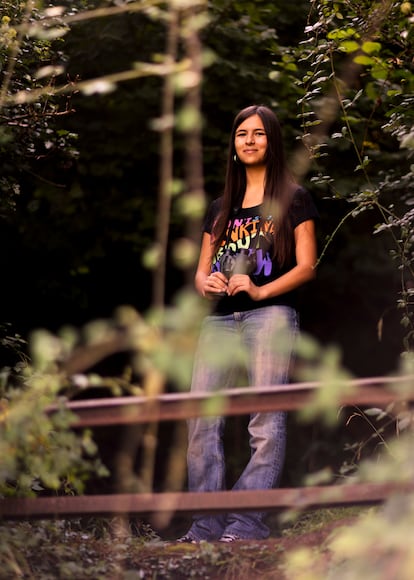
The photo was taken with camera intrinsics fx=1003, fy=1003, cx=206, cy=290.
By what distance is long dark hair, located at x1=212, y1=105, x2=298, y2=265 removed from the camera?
457 centimetres

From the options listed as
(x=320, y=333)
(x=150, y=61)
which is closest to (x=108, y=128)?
(x=150, y=61)

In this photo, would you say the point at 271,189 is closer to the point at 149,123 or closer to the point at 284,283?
the point at 284,283

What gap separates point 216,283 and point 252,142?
750 mm

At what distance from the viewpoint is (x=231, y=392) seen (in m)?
2.50

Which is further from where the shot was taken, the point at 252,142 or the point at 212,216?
the point at 212,216

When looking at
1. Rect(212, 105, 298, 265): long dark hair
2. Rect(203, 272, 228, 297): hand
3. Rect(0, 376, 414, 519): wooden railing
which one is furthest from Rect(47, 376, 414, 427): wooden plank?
Rect(212, 105, 298, 265): long dark hair

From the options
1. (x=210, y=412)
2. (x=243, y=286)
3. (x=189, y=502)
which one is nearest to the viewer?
(x=210, y=412)

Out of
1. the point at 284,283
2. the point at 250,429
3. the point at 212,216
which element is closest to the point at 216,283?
the point at 284,283

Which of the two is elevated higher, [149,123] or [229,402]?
[149,123]

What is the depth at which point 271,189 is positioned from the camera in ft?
15.3

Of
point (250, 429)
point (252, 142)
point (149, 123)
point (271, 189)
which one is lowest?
point (250, 429)

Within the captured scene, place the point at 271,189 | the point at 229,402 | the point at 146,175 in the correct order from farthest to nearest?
the point at 146,175 → the point at 271,189 → the point at 229,402

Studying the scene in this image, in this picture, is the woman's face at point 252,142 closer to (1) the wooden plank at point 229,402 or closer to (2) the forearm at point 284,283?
(2) the forearm at point 284,283

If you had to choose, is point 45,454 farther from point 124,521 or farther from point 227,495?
point 124,521
